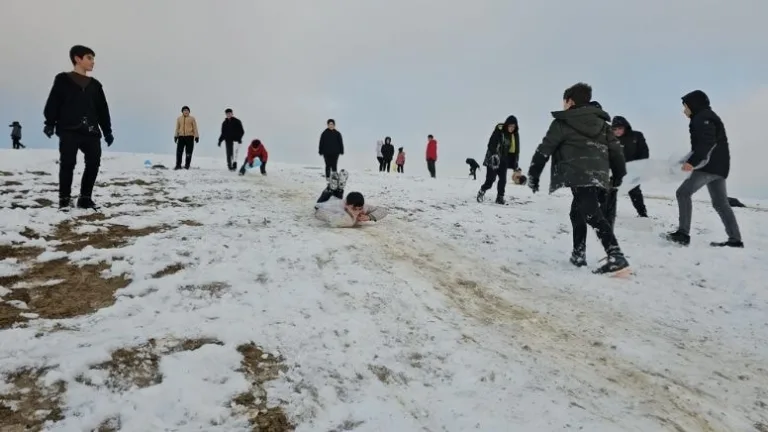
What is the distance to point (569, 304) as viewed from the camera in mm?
4930

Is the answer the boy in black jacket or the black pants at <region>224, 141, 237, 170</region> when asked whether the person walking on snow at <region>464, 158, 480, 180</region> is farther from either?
the boy in black jacket

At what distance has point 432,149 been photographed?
24547 millimetres

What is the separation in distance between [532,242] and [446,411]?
5318 mm

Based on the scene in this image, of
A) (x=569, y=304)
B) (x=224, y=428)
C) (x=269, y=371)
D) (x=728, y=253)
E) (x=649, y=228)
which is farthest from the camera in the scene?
(x=649, y=228)

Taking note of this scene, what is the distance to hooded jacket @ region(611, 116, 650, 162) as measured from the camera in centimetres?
977

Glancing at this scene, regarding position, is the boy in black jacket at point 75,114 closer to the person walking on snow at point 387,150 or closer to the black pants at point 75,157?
the black pants at point 75,157

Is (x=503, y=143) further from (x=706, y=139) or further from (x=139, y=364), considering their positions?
(x=139, y=364)

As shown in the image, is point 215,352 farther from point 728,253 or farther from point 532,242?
point 728,253

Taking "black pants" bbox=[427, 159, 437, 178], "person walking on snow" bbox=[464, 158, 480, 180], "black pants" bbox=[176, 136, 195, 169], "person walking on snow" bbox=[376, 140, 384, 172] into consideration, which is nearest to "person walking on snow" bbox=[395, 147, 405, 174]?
"person walking on snow" bbox=[376, 140, 384, 172]

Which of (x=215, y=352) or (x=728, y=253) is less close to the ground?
(x=728, y=253)

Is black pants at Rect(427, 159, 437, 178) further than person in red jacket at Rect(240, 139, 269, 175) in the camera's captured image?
Yes

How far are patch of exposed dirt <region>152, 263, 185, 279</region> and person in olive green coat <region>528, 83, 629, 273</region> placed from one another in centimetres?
420

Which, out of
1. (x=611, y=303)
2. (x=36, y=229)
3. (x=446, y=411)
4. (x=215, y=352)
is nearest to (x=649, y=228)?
(x=611, y=303)

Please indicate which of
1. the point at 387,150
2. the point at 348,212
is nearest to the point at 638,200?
the point at 348,212
